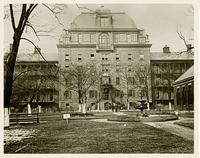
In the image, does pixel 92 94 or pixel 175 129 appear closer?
pixel 175 129

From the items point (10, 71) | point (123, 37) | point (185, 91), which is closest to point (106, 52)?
point (123, 37)

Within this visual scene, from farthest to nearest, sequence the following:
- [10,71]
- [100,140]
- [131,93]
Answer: [131,93] → [10,71] → [100,140]

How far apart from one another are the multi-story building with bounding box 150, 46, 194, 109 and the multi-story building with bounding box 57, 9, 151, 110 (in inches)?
4.9

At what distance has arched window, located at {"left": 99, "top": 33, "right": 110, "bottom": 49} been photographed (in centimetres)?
390

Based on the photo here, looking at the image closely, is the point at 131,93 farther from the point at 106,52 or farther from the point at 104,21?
the point at 104,21

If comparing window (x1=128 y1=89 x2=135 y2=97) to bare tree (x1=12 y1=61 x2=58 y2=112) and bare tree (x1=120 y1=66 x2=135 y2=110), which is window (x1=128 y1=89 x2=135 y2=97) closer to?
bare tree (x1=120 y1=66 x2=135 y2=110)

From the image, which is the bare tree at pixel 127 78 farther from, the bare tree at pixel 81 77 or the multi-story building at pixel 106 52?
the bare tree at pixel 81 77

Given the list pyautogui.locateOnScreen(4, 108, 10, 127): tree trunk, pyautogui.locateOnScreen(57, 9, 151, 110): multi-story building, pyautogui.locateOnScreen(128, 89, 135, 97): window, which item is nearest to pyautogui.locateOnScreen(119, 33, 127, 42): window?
pyautogui.locateOnScreen(57, 9, 151, 110): multi-story building

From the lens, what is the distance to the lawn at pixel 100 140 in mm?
3637

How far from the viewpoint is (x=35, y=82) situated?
390 centimetres

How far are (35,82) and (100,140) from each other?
0.97 m

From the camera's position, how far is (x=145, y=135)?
3.71 meters

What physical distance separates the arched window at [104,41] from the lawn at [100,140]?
872 millimetres

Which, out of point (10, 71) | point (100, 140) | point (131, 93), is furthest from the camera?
point (131, 93)
